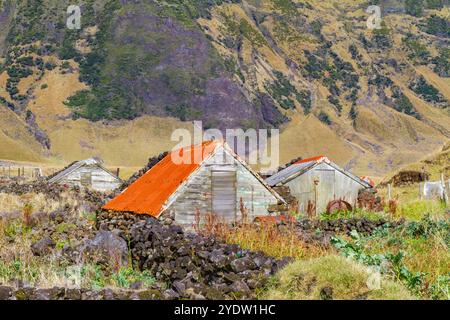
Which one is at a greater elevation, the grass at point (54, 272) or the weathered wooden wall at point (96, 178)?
the weathered wooden wall at point (96, 178)

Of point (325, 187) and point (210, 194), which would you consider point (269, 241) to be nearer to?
point (210, 194)

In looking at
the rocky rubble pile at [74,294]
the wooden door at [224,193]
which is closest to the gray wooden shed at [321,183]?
the wooden door at [224,193]

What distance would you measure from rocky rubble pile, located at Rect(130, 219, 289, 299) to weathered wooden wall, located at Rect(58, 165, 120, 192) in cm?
3938

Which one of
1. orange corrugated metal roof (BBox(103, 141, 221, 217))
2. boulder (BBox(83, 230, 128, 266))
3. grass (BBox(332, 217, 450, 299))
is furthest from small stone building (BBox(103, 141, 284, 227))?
grass (BBox(332, 217, 450, 299))

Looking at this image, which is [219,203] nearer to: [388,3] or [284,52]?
[284,52]

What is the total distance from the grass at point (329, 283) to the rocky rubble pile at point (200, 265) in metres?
0.36

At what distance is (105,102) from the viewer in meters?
121

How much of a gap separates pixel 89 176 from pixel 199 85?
248ft

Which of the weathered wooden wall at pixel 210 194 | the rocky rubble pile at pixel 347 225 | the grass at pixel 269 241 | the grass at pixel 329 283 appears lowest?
the grass at pixel 329 283

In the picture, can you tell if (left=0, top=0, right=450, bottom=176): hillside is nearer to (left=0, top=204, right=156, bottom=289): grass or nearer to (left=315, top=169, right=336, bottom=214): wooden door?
(left=315, top=169, right=336, bottom=214): wooden door

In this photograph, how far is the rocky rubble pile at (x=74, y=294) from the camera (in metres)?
7.98

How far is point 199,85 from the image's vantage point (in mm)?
126000

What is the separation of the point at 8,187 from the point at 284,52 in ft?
389

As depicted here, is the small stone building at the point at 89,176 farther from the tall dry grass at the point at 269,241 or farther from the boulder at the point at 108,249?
the tall dry grass at the point at 269,241
